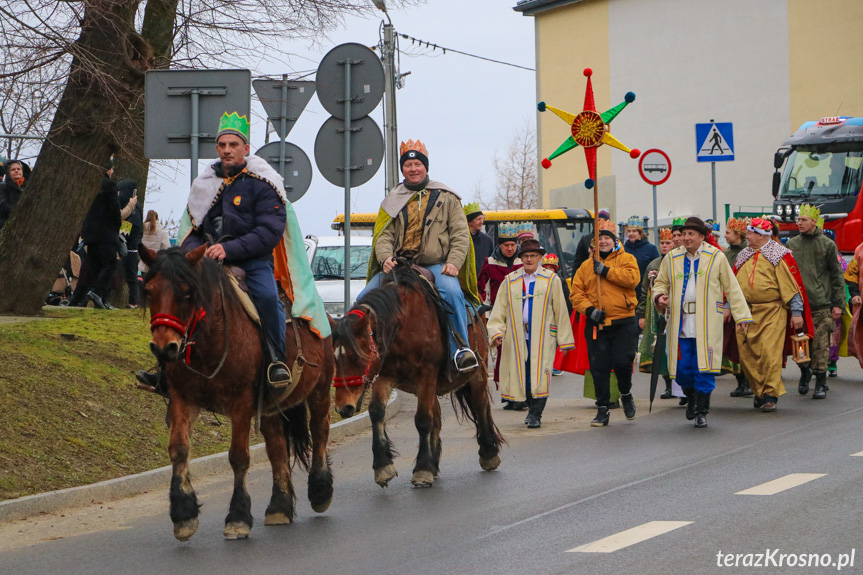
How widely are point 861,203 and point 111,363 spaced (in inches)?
751

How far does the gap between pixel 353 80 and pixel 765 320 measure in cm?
509

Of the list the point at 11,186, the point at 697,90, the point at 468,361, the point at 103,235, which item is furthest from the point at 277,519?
the point at 697,90

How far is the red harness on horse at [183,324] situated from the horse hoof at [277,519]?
1.26 metres

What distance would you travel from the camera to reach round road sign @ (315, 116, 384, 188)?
13602 mm

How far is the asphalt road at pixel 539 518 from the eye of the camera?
6.50m

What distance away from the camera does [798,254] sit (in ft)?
51.9

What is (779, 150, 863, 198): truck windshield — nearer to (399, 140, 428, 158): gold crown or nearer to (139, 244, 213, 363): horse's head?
(399, 140, 428, 158): gold crown

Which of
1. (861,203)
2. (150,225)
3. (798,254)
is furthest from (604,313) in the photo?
(861,203)

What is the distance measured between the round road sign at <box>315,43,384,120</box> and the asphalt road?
3871 mm

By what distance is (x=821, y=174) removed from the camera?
28.8 metres

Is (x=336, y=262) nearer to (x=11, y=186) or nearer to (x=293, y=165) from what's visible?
(x=293, y=165)

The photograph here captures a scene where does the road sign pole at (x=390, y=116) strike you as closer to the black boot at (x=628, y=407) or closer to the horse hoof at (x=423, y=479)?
the black boot at (x=628, y=407)

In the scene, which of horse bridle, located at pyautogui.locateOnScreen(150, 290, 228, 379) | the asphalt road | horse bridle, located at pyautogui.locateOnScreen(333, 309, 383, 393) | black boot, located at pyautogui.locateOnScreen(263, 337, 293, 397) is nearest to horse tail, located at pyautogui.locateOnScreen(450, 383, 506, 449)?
the asphalt road

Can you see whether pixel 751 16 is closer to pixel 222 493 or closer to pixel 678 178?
pixel 678 178
